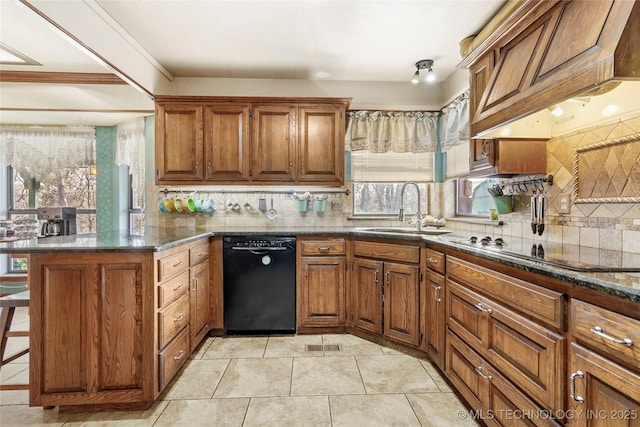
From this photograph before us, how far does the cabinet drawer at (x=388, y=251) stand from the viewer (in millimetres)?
2471

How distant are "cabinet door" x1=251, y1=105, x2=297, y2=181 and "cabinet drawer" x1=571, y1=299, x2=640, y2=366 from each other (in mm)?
2495

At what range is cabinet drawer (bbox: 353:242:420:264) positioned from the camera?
2471 mm

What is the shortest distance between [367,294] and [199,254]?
148 centimetres

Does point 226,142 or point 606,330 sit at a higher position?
point 226,142

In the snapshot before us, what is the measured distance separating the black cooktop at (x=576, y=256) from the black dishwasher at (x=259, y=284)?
5.57ft

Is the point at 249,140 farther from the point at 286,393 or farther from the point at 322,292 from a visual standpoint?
the point at 286,393

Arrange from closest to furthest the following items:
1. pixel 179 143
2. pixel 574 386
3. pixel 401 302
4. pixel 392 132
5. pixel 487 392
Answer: pixel 574 386, pixel 487 392, pixel 401 302, pixel 179 143, pixel 392 132

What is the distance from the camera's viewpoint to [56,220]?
12.6 ft

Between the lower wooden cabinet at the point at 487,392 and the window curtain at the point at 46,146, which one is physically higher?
the window curtain at the point at 46,146

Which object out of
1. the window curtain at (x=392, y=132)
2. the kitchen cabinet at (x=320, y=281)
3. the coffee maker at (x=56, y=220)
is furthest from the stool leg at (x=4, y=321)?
the window curtain at (x=392, y=132)

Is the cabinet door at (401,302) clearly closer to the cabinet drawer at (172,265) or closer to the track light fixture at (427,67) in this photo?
the cabinet drawer at (172,265)

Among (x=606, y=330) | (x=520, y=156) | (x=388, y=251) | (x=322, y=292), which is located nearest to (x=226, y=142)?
(x=322, y=292)

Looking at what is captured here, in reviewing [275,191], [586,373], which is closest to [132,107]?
[275,191]

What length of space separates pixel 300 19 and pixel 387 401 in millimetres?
2658
